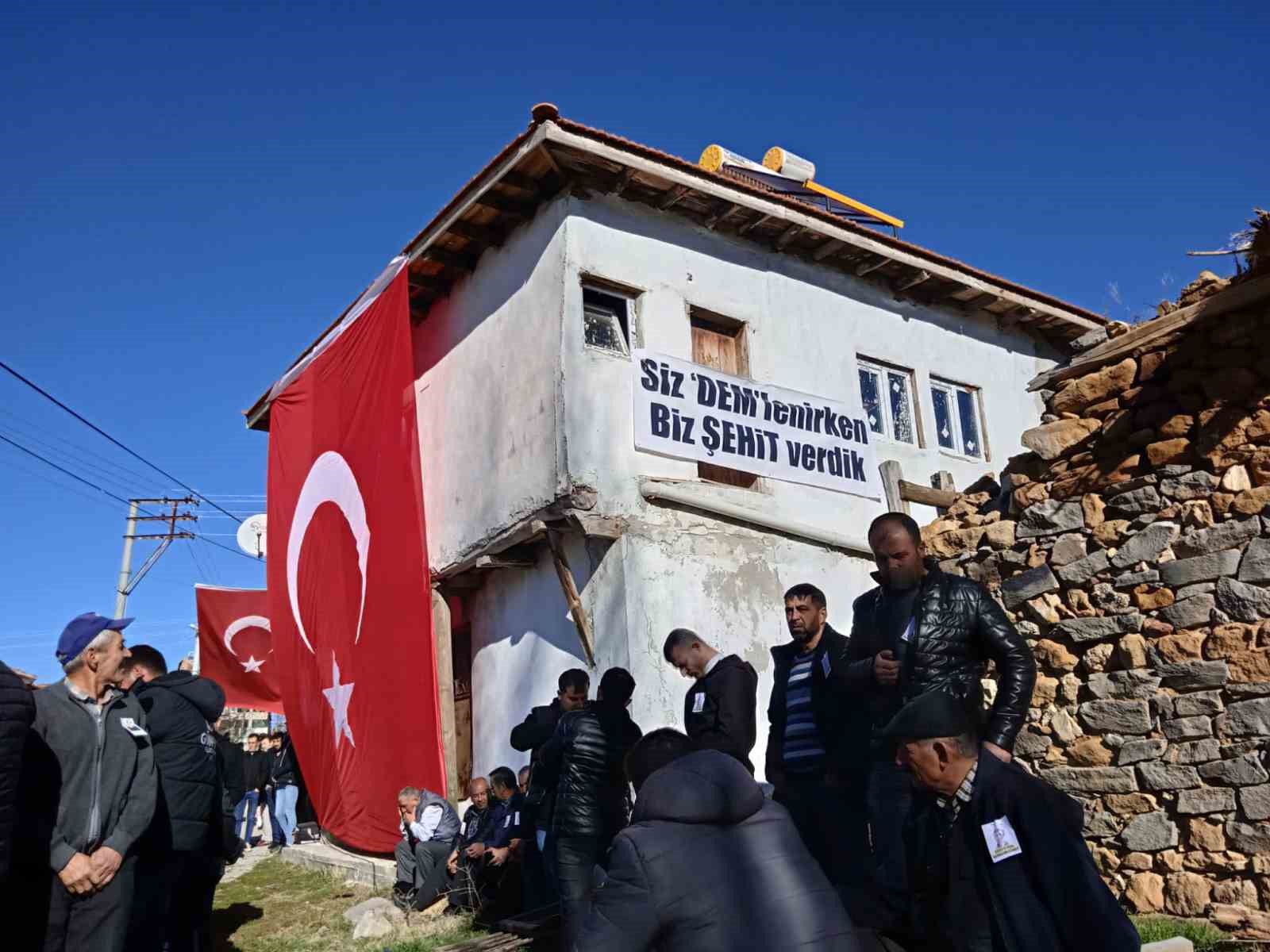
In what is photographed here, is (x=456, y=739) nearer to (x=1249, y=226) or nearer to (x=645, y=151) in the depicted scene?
(x=645, y=151)

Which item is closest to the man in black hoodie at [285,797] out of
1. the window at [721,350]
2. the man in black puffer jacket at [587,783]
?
the window at [721,350]

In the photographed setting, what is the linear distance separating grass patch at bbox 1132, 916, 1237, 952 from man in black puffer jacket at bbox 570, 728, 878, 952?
279cm

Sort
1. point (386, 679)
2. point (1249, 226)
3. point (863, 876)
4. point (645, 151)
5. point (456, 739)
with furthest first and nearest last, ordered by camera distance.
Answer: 1. point (456, 739)
2. point (645, 151)
3. point (386, 679)
4. point (1249, 226)
5. point (863, 876)

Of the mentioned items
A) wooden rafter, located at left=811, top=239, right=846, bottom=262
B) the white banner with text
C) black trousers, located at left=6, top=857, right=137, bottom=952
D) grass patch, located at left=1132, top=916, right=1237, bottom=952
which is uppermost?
wooden rafter, located at left=811, top=239, right=846, bottom=262

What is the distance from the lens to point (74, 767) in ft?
13.2

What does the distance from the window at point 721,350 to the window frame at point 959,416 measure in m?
3.02

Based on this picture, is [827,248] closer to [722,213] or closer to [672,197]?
[722,213]

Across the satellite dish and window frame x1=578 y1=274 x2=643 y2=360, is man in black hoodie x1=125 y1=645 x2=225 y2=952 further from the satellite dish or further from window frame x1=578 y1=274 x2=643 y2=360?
the satellite dish

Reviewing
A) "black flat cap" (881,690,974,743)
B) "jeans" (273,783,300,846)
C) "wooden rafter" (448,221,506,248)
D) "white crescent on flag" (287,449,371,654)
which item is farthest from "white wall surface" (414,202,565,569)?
"black flat cap" (881,690,974,743)

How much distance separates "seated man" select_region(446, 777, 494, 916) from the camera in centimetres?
787

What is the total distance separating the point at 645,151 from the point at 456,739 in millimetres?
6856

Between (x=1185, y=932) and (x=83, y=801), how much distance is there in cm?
493

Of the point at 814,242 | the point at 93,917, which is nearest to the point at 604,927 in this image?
the point at 93,917

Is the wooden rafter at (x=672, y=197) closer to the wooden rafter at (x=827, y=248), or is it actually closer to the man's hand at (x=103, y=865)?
the wooden rafter at (x=827, y=248)
